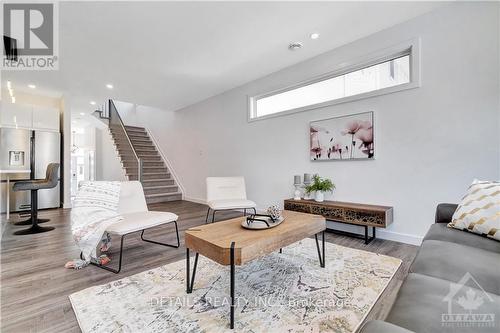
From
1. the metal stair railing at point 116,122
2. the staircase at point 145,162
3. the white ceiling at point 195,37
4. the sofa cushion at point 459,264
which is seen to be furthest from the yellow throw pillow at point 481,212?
the metal stair railing at point 116,122

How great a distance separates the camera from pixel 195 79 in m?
4.61

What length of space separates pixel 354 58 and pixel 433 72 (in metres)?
1.00

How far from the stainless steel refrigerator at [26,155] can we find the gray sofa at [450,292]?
256 inches

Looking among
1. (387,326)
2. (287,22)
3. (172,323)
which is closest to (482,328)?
(387,326)

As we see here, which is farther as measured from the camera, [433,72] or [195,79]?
[195,79]

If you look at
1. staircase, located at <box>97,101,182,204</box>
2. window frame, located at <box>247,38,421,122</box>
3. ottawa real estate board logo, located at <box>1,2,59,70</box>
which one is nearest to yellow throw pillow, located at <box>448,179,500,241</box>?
window frame, located at <box>247,38,421,122</box>

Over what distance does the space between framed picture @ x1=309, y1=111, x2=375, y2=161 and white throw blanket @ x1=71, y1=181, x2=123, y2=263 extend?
9.40ft

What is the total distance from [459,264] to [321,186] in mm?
2220

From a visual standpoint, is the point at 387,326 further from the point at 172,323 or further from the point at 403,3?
the point at 403,3

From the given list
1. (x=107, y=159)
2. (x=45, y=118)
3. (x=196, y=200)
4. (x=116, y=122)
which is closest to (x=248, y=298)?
(x=196, y=200)

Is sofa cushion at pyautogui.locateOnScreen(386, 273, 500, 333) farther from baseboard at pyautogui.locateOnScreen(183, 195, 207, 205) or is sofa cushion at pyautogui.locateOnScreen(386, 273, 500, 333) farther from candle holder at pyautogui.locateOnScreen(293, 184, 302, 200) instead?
baseboard at pyautogui.locateOnScreen(183, 195, 207, 205)

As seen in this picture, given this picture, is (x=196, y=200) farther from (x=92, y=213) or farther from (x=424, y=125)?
(x=424, y=125)

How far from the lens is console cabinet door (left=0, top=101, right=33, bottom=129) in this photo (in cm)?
479

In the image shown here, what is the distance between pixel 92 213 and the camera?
92.7 inches
